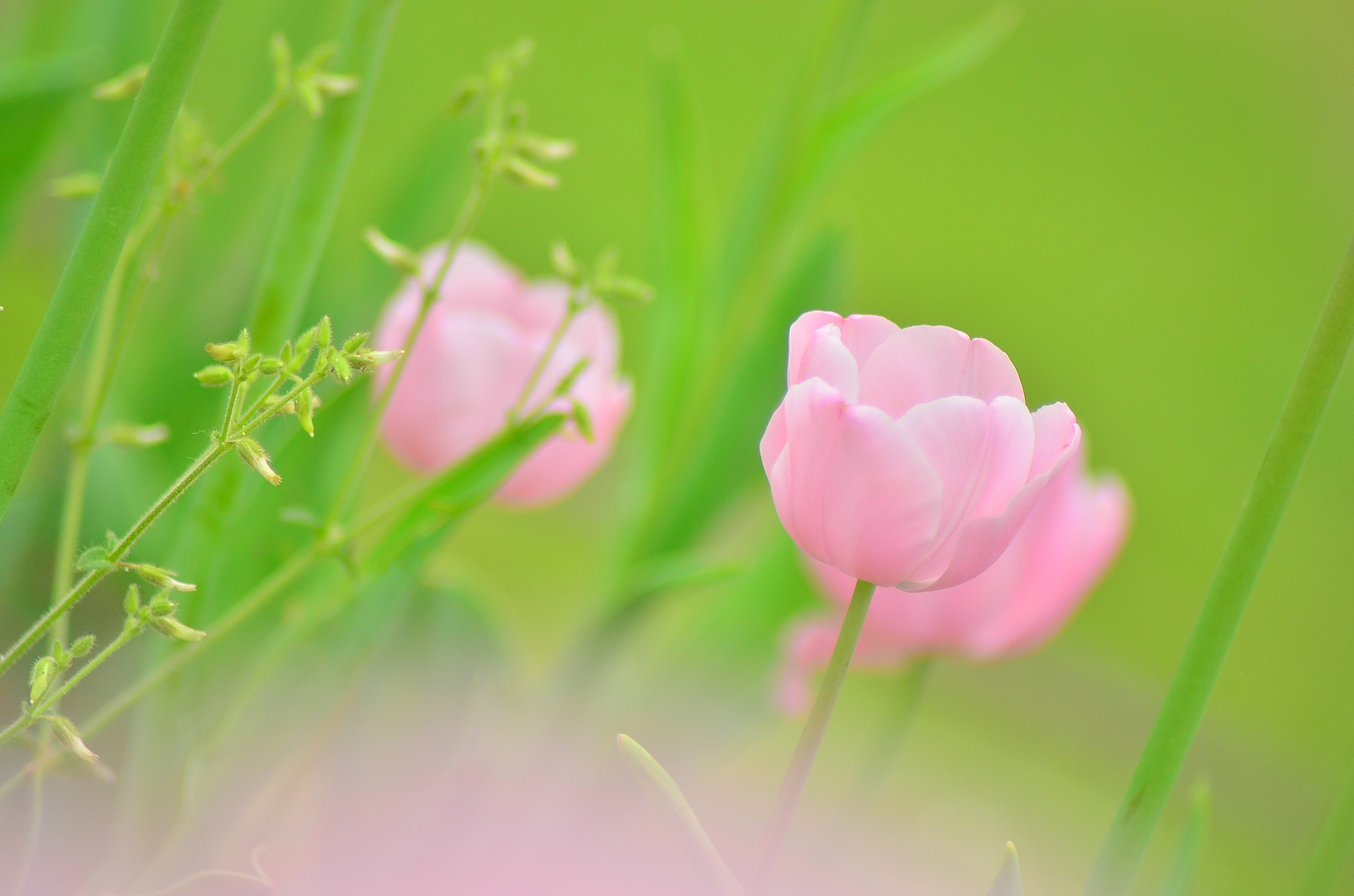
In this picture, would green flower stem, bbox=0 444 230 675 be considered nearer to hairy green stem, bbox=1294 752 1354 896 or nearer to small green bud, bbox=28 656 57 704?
small green bud, bbox=28 656 57 704

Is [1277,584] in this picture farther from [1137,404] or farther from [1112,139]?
[1112,139]

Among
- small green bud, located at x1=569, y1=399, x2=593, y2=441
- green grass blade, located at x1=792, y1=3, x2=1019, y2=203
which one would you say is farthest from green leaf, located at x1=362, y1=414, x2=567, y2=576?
green grass blade, located at x1=792, y1=3, x2=1019, y2=203

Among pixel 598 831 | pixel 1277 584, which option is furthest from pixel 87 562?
pixel 1277 584

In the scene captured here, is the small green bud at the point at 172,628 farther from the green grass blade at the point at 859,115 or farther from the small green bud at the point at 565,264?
the green grass blade at the point at 859,115

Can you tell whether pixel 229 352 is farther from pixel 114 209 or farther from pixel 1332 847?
pixel 1332 847

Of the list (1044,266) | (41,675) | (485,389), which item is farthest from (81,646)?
(1044,266)

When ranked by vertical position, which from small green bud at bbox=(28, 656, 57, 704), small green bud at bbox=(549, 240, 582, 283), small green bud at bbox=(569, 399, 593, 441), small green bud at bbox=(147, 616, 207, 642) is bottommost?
small green bud at bbox=(28, 656, 57, 704)
